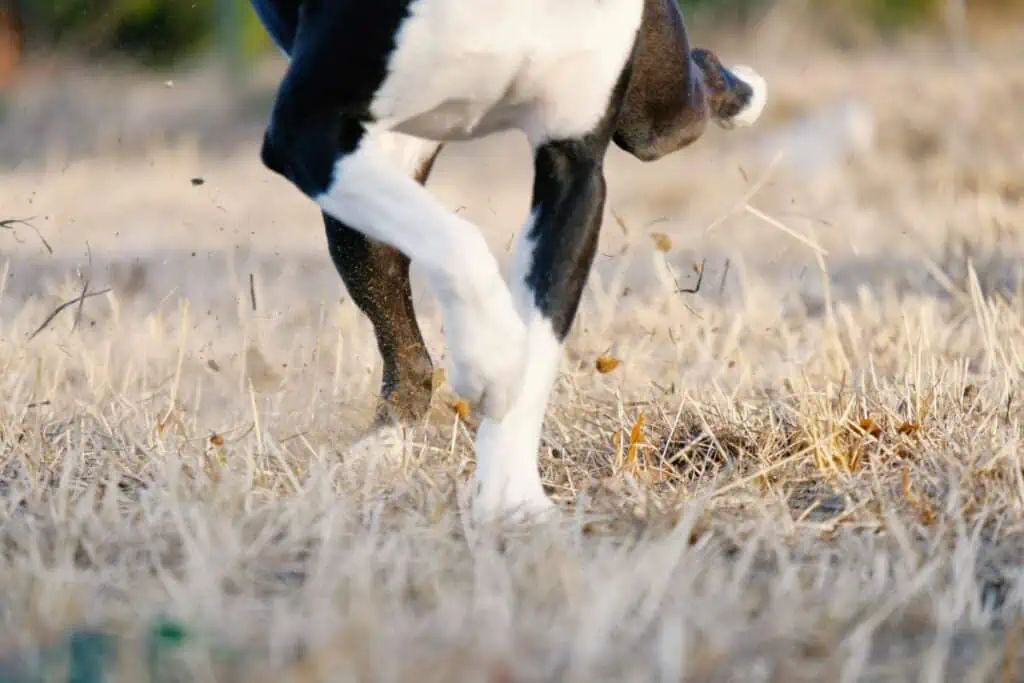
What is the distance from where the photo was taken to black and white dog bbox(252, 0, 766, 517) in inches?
95.7

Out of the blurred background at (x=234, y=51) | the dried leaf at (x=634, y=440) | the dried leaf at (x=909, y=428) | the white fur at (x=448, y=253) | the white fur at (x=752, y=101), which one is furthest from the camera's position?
the blurred background at (x=234, y=51)

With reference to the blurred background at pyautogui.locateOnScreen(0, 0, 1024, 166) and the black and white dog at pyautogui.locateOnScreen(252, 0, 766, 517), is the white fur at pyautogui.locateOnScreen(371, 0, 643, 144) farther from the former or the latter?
the blurred background at pyautogui.locateOnScreen(0, 0, 1024, 166)

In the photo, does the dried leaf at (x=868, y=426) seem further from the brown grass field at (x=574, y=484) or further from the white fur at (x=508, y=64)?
the white fur at (x=508, y=64)

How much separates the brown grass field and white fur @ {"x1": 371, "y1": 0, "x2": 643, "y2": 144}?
2.07ft

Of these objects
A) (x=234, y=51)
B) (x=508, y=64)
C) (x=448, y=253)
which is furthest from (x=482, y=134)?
(x=234, y=51)

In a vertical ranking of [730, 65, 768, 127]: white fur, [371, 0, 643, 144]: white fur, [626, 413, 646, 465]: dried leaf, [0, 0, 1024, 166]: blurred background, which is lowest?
[0, 0, 1024, 166]: blurred background

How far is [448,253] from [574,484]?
2.24 feet

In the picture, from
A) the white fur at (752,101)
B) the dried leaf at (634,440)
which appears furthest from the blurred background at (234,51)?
the dried leaf at (634,440)

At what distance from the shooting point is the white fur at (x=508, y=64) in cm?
244

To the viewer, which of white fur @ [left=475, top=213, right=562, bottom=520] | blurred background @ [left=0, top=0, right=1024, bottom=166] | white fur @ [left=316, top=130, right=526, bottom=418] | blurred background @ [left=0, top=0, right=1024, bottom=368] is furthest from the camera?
blurred background @ [left=0, top=0, right=1024, bottom=166]

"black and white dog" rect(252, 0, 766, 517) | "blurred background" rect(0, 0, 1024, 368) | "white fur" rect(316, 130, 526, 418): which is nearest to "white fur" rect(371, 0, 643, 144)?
"black and white dog" rect(252, 0, 766, 517)

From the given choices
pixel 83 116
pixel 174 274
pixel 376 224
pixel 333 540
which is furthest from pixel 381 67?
pixel 83 116

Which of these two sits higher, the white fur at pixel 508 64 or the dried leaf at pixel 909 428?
the white fur at pixel 508 64

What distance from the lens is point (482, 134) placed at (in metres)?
2.80
